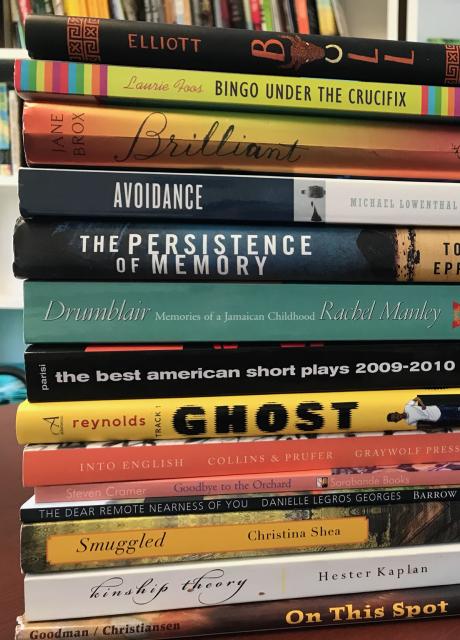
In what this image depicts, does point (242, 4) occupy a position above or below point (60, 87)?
above

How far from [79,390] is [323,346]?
0.17m

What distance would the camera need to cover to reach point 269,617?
1.11 feet

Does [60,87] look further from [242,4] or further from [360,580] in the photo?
[242,4]

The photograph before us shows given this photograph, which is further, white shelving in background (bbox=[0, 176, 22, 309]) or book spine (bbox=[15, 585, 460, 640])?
white shelving in background (bbox=[0, 176, 22, 309])

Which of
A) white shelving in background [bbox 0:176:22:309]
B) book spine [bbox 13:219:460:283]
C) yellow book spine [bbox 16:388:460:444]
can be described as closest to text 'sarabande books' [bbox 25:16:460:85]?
book spine [bbox 13:219:460:283]

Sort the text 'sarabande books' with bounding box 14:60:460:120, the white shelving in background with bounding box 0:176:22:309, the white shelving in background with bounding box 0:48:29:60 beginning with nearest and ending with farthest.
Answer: the text 'sarabande books' with bounding box 14:60:460:120 → the white shelving in background with bounding box 0:48:29:60 → the white shelving in background with bounding box 0:176:22:309

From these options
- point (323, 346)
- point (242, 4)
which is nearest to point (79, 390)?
point (323, 346)

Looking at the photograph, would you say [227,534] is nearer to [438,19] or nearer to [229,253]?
[229,253]

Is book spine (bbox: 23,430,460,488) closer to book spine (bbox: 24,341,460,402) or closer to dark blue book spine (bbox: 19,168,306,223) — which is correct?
book spine (bbox: 24,341,460,402)

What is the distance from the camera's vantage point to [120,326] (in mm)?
345

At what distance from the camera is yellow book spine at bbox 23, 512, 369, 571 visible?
0.34 meters

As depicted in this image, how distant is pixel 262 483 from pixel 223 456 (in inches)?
1.3

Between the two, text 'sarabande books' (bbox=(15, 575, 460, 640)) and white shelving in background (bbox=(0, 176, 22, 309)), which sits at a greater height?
white shelving in background (bbox=(0, 176, 22, 309))

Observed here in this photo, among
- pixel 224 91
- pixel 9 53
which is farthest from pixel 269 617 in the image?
pixel 9 53
